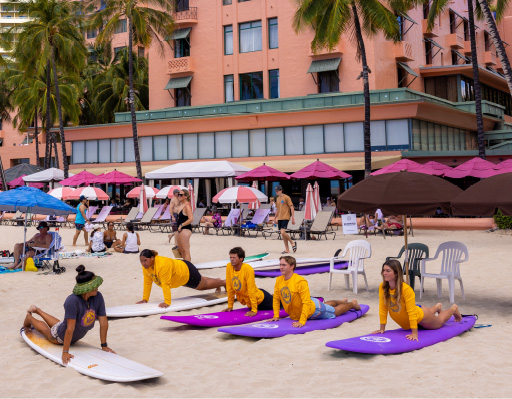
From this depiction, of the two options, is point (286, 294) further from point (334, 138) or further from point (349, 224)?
point (334, 138)

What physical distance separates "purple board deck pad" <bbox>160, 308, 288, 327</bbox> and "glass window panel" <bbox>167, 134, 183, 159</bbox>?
3205cm

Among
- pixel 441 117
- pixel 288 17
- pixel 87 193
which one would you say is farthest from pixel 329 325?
pixel 288 17

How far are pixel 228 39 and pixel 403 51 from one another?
475 inches

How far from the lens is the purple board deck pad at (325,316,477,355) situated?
6.36 meters

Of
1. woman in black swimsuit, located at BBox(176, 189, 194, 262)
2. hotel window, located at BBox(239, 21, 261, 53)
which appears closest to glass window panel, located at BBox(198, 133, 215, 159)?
hotel window, located at BBox(239, 21, 261, 53)

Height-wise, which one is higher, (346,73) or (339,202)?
(346,73)

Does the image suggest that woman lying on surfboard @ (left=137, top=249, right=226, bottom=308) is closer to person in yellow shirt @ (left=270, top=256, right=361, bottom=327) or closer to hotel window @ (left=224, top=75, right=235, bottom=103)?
person in yellow shirt @ (left=270, top=256, right=361, bottom=327)

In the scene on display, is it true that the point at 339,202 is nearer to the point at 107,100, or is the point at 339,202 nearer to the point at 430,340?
the point at 430,340

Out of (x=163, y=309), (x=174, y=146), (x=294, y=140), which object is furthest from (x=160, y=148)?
(x=163, y=309)

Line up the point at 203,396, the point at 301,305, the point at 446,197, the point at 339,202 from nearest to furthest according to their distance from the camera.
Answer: the point at 203,396
the point at 301,305
the point at 446,197
the point at 339,202

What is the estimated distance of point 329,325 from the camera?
7.88 metres

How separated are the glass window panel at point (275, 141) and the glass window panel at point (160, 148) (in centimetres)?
787

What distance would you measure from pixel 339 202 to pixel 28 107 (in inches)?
1748

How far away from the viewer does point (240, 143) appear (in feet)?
124
